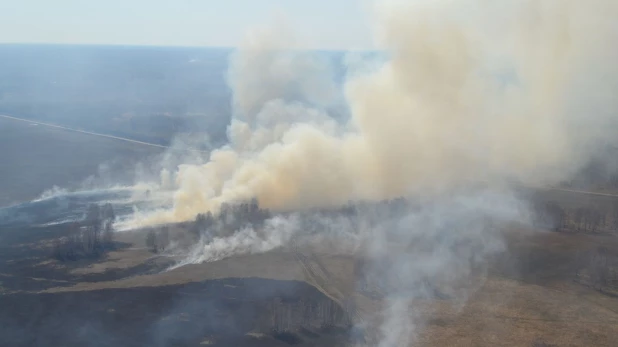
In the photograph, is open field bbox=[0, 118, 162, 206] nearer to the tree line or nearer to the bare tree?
the bare tree

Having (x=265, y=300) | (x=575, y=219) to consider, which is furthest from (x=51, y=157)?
(x=575, y=219)

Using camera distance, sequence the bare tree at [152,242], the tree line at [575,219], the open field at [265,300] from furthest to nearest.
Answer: the tree line at [575,219] < the bare tree at [152,242] < the open field at [265,300]

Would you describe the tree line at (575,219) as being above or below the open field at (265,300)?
above

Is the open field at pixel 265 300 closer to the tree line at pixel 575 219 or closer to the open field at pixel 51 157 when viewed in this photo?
the tree line at pixel 575 219

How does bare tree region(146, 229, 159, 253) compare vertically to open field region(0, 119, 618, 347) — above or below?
above

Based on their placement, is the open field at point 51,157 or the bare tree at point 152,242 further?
the open field at point 51,157

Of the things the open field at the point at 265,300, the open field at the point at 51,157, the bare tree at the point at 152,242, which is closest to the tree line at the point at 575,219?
the open field at the point at 265,300

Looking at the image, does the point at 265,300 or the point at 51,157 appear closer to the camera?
the point at 265,300

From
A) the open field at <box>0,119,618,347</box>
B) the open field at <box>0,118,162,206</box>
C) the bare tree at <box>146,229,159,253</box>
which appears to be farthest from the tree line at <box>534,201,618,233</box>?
the open field at <box>0,118,162,206</box>

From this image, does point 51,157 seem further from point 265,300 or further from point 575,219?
point 575,219

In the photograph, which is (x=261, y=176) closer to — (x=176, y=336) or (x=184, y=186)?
(x=184, y=186)

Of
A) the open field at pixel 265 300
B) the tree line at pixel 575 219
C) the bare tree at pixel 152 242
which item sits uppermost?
the tree line at pixel 575 219
